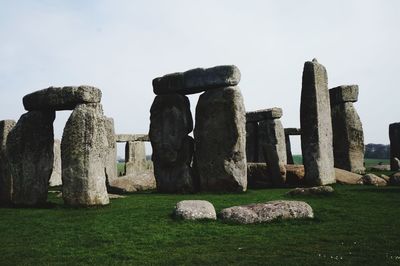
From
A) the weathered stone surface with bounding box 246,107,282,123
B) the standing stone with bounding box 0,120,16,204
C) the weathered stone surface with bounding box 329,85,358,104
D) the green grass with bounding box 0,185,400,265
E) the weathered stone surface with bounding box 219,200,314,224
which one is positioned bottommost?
the green grass with bounding box 0,185,400,265

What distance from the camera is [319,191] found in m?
10.3

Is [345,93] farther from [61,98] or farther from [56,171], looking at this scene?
[56,171]

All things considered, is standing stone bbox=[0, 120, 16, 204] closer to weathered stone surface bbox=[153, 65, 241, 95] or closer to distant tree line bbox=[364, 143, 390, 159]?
weathered stone surface bbox=[153, 65, 241, 95]

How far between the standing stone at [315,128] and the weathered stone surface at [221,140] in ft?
7.70

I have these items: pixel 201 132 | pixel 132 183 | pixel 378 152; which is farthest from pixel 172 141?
pixel 378 152

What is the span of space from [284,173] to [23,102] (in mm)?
8497

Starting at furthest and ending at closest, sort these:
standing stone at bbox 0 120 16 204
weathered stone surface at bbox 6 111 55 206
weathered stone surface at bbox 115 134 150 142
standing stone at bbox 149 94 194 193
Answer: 1. weathered stone surface at bbox 115 134 150 142
2. standing stone at bbox 149 94 194 193
3. standing stone at bbox 0 120 16 204
4. weathered stone surface at bbox 6 111 55 206

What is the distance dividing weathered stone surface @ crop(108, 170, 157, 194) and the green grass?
16.8ft

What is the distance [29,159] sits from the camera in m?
10.3

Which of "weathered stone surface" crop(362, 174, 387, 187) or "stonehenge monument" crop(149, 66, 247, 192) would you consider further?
"weathered stone surface" crop(362, 174, 387, 187)

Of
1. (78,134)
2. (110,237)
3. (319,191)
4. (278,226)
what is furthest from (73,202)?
(319,191)

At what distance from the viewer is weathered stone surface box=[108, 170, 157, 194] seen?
14367 mm

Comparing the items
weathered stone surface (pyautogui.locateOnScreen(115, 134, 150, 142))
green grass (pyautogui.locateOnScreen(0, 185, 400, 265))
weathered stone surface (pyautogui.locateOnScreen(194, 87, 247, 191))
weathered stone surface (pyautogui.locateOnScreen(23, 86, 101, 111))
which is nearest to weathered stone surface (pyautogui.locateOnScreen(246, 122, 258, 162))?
weathered stone surface (pyautogui.locateOnScreen(194, 87, 247, 191))

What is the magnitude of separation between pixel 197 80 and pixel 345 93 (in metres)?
6.96
